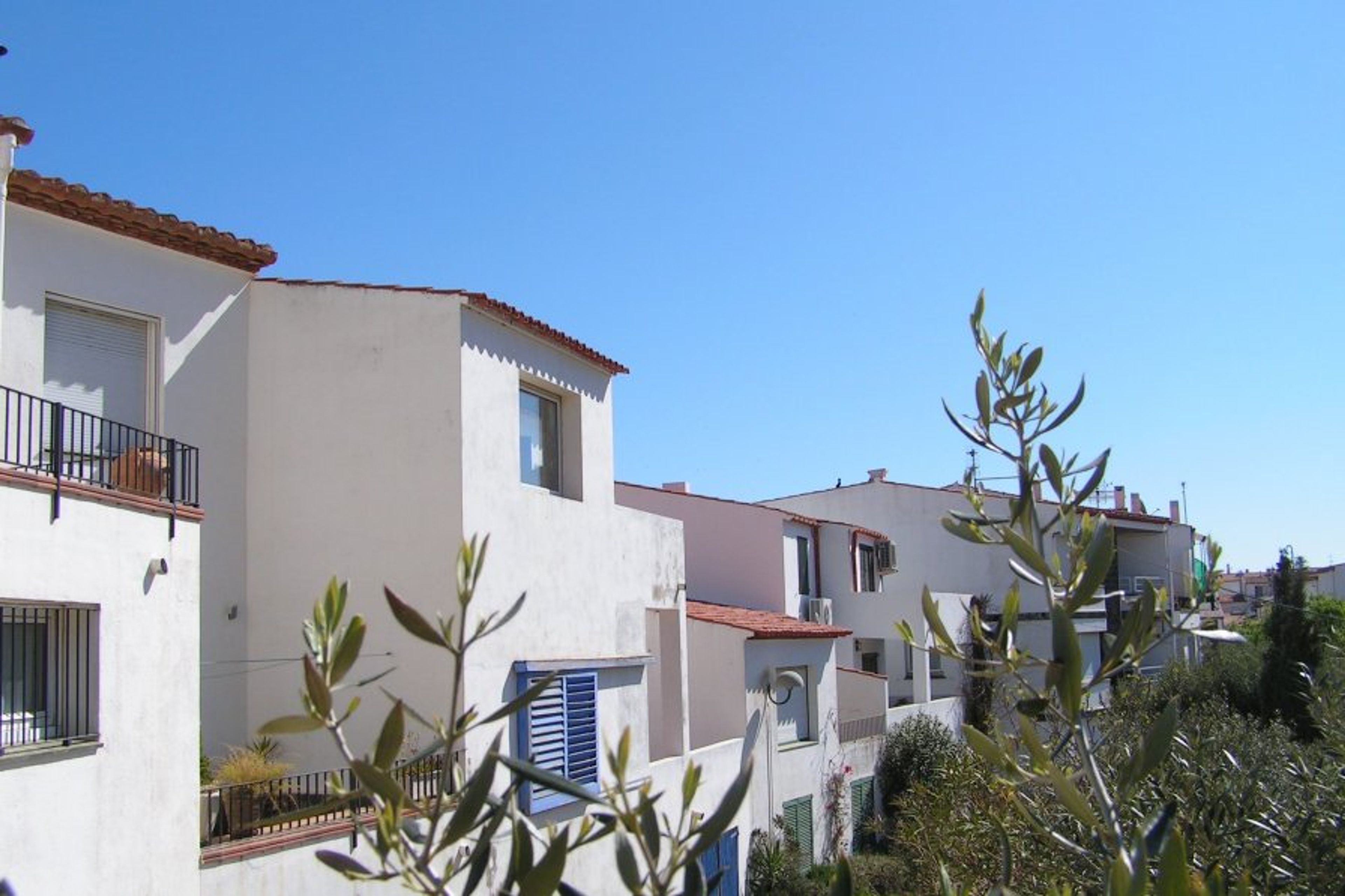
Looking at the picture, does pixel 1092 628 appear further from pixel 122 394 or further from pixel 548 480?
pixel 122 394

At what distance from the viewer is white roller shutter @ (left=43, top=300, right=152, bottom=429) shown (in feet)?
41.8

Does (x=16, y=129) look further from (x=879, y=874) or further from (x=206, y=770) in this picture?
(x=879, y=874)

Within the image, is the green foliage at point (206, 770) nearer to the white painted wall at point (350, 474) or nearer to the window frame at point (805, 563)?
the white painted wall at point (350, 474)

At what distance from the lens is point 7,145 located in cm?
1088

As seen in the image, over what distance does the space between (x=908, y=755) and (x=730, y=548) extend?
660 centimetres

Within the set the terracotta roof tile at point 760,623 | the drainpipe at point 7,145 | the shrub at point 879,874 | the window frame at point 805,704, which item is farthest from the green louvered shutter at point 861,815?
the drainpipe at point 7,145

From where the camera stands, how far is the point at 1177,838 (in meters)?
2.49

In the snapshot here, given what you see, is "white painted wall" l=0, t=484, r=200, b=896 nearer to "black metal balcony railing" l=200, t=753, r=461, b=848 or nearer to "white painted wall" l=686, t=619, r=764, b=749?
"black metal balcony railing" l=200, t=753, r=461, b=848

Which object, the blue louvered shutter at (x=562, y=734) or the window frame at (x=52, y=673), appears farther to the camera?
the blue louvered shutter at (x=562, y=734)

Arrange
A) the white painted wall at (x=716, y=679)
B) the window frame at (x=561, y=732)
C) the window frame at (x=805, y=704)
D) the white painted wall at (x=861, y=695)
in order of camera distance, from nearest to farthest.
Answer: the window frame at (x=561, y=732)
the white painted wall at (x=716, y=679)
the window frame at (x=805, y=704)
the white painted wall at (x=861, y=695)

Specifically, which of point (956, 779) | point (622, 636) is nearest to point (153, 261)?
point (622, 636)

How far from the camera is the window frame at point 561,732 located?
626 inches

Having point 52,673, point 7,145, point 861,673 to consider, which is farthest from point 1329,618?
point 7,145

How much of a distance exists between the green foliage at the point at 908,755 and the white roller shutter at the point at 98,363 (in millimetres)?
21428
